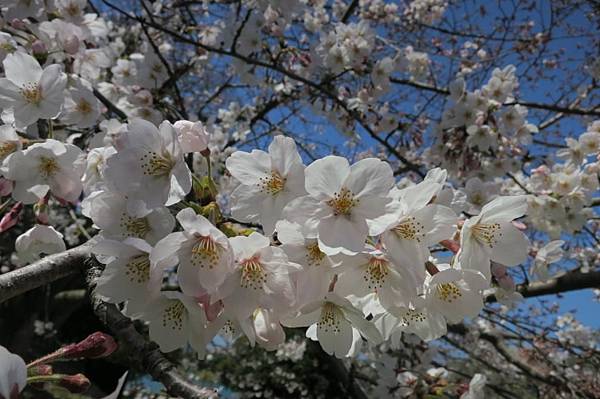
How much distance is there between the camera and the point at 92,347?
954 mm

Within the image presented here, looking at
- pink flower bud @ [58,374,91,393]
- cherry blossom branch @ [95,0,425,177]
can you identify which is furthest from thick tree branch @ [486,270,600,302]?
pink flower bud @ [58,374,91,393]

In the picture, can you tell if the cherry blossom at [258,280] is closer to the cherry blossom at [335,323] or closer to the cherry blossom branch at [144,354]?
the cherry blossom at [335,323]

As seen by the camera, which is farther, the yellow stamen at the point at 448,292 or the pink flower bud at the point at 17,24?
the pink flower bud at the point at 17,24

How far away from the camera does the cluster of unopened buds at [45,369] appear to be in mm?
658

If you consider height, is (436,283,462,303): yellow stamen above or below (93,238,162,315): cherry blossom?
above

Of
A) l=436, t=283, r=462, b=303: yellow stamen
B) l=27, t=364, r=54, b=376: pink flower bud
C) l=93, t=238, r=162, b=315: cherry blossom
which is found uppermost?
l=436, t=283, r=462, b=303: yellow stamen

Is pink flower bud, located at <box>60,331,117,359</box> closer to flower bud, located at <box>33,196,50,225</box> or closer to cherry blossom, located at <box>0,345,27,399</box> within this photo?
cherry blossom, located at <box>0,345,27,399</box>

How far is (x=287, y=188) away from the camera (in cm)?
95

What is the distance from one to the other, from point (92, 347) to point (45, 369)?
10 centimetres

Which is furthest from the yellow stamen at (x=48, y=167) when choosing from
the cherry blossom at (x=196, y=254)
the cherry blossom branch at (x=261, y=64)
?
the cherry blossom branch at (x=261, y=64)

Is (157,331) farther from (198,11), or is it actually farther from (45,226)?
(198,11)

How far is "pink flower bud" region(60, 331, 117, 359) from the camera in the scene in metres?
0.95

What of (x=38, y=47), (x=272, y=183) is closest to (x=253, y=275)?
(x=272, y=183)

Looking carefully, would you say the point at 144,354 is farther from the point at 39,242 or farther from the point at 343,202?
the point at 39,242
